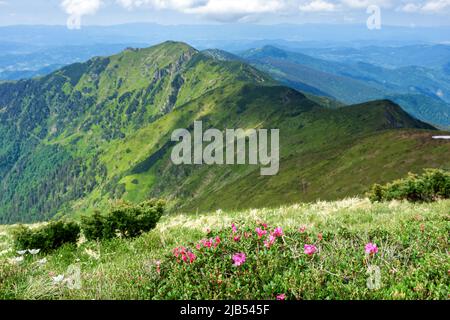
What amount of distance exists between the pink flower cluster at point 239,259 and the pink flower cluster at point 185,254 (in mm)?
891

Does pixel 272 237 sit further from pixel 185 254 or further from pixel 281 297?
pixel 281 297

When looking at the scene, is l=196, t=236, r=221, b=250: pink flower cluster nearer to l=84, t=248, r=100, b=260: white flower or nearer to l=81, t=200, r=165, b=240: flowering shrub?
l=84, t=248, r=100, b=260: white flower

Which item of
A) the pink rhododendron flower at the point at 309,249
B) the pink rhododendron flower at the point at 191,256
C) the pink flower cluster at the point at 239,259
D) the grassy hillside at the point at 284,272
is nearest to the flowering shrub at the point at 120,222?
the grassy hillside at the point at 284,272

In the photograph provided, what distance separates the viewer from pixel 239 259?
7.42 metres

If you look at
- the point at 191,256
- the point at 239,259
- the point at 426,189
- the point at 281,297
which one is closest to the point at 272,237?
the point at 239,259

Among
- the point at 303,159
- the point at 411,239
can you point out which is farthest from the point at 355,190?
the point at 411,239

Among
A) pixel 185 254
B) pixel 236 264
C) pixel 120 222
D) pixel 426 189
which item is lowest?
pixel 426 189

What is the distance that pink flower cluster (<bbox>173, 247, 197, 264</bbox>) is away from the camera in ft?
25.6

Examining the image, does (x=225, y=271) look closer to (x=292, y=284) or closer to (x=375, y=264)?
(x=292, y=284)

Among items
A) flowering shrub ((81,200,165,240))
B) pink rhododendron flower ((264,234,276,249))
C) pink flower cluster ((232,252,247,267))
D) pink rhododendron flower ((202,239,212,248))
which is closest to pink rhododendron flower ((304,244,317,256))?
pink rhododendron flower ((264,234,276,249))

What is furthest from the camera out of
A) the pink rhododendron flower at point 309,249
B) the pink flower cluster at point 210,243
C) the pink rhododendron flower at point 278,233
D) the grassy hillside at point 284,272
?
the pink rhododendron flower at point 278,233

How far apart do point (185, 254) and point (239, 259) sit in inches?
50.2

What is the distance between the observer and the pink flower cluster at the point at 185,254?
7.81m

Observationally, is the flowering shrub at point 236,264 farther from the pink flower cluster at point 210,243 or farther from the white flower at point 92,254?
the white flower at point 92,254
